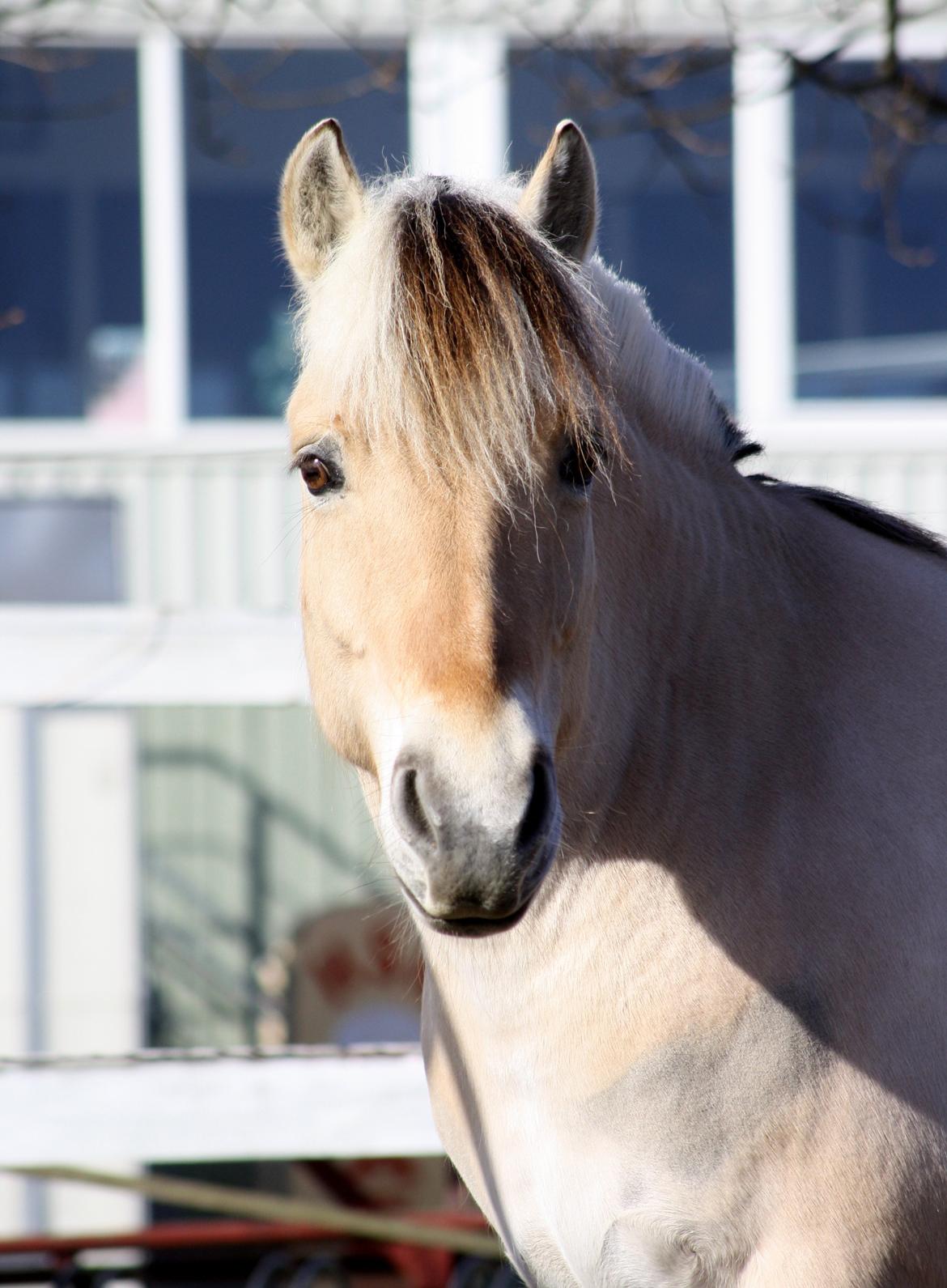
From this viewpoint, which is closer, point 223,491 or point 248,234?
point 223,491

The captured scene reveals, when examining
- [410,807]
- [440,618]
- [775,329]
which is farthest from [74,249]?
[410,807]

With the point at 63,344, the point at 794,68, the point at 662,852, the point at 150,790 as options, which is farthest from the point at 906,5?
the point at 662,852

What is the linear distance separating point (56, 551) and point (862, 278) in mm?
4380

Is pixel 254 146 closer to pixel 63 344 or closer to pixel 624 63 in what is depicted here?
pixel 63 344

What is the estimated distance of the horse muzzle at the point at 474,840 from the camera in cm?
136

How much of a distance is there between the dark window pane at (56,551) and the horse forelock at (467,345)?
3706mm

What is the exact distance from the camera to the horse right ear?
176 centimetres

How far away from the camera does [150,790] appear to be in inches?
244

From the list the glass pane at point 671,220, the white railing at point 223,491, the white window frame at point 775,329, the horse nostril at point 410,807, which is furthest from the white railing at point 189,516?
the horse nostril at point 410,807

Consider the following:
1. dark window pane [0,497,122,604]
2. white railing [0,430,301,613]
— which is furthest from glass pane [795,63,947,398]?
dark window pane [0,497,122,604]

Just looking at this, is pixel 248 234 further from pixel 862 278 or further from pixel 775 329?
pixel 862 278

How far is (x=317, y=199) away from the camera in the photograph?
5.90 feet

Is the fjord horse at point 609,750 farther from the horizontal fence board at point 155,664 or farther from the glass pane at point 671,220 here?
the glass pane at point 671,220

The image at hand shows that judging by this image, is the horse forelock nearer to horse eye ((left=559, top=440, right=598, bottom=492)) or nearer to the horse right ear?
horse eye ((left=559, top=440, right=598, bottom=492))
